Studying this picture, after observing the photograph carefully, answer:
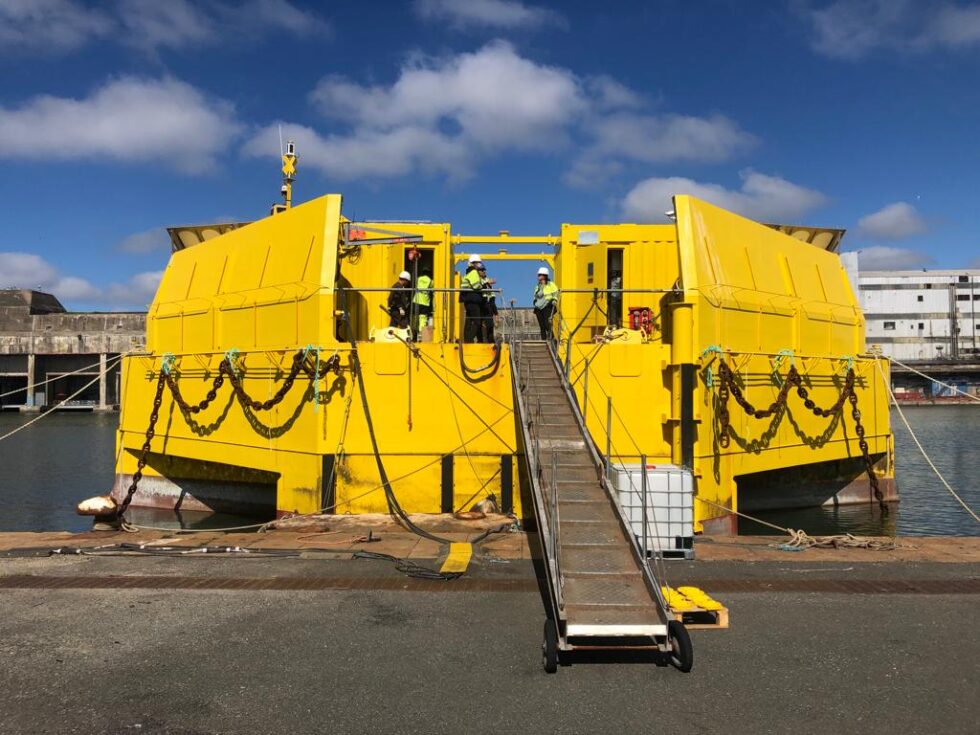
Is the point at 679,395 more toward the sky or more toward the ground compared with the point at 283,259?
more toward the ground

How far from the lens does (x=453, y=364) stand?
37.0ft

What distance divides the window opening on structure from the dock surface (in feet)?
23.6

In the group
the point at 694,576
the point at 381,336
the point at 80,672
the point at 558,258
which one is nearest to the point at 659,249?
the point at 558,258

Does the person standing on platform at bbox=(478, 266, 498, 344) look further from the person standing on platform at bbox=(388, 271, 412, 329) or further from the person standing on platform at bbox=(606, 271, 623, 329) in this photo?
the person standing on platform at bbox=(606, 271, 623, 329)

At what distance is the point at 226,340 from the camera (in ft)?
44.0

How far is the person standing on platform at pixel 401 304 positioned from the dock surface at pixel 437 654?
5132 mm

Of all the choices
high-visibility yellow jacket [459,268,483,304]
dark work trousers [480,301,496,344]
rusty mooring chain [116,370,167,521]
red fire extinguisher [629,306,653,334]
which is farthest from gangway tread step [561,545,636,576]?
rusty mooring chain [116,370,167,521]

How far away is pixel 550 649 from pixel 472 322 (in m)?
7.89

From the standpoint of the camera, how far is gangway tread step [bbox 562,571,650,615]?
5.55m

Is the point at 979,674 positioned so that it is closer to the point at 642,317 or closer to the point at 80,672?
the point at 80,672

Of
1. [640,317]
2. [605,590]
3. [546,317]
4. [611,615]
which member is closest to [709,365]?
[640,317]

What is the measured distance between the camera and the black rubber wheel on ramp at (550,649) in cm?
500

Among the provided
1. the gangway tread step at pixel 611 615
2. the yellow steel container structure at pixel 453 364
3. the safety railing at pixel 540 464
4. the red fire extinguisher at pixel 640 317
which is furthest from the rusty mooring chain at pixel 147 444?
the gangway tread step at pixel 611 615

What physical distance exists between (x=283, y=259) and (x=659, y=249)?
24.7 ft
